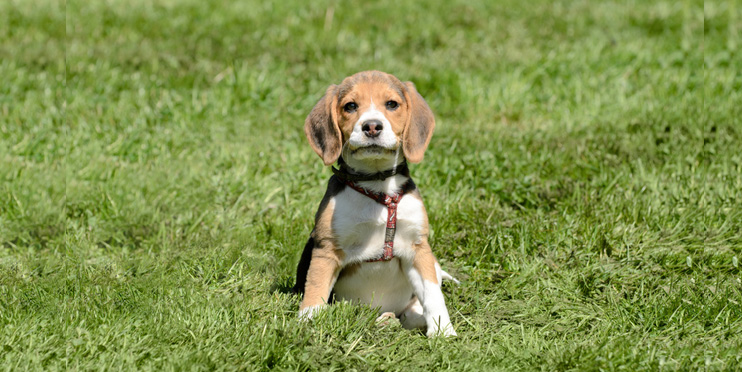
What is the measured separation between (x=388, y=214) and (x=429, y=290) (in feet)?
1.63

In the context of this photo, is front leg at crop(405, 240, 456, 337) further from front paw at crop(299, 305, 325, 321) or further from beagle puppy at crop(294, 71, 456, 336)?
front paw at crop(299, 305, 325, 321)

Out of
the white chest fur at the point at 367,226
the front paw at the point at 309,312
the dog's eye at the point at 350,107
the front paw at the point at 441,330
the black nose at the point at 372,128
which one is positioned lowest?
the front paw at the point at 441,330

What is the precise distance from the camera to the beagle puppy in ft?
13.2

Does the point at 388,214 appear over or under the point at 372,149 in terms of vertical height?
under

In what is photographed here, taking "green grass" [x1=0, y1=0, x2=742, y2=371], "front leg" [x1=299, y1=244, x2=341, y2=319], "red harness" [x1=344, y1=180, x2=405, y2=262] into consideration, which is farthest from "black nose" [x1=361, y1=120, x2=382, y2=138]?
"green grass" [x1=0, y1=0, x2=742, y2=371]

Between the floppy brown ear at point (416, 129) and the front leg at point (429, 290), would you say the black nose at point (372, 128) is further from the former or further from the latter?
the front leg at point (429, 290)

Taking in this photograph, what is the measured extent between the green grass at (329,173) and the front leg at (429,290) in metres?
0.10

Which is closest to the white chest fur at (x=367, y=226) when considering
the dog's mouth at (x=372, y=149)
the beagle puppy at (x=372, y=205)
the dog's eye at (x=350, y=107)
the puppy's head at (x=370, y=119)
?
the beagle puppy at (x=372, y=205)

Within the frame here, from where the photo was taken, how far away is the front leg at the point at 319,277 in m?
3.99

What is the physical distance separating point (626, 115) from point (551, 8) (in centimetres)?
417

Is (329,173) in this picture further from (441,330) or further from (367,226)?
(441,330)

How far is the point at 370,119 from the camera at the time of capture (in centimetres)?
382

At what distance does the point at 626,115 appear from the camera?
7270mm

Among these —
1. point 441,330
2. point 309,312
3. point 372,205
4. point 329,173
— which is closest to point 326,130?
point 372,205
